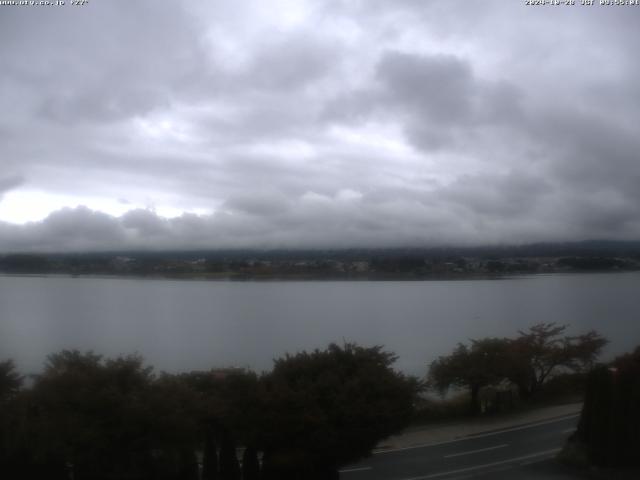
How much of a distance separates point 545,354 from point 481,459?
596 inches

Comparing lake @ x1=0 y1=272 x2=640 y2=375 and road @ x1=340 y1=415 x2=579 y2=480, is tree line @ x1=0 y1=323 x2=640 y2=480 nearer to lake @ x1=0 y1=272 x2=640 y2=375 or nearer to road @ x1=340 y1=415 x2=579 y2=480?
road @ x1=340 y1=415 x2=579 y2=480

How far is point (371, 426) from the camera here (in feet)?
45.6

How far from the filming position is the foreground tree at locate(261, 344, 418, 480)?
13.7 meters

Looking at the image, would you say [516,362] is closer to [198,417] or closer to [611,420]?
[611,420]

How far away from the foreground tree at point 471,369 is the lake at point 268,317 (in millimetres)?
2147

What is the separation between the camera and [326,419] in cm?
1370

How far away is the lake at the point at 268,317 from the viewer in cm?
2738

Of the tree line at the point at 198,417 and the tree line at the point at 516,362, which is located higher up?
the tree line at the point at 198,417

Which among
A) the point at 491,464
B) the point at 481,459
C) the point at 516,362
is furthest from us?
the point at 516,362

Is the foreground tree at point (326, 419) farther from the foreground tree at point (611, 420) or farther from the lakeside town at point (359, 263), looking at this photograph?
the lakeside town at point (359, 263)

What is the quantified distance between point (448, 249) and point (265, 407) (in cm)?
3042

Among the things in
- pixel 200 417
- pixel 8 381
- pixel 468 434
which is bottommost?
pixel 468 434

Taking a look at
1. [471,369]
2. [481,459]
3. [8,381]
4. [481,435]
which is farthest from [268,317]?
[8,381]

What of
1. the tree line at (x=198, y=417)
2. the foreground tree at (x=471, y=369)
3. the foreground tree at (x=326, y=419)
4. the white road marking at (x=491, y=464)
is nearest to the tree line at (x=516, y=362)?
the foreground tree at (x=471, y=369)
